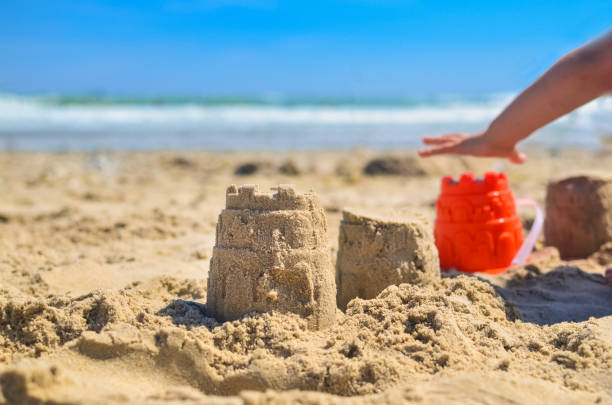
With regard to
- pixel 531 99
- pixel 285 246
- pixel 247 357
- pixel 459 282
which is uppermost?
pixel 531 99

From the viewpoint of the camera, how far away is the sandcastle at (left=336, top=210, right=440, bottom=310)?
241 centimetres

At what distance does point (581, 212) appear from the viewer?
345 cm

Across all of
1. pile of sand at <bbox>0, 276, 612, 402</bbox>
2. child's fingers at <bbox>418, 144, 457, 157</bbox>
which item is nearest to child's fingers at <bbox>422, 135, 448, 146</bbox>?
child's fingers at <bbox>418, 144, 457, 157</bbox>

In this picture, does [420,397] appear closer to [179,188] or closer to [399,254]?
[399,254]

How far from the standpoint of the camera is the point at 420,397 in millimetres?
1484

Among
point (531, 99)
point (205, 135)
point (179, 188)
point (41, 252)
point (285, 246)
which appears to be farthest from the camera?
point (205, 135)

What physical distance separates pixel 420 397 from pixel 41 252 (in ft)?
8.81

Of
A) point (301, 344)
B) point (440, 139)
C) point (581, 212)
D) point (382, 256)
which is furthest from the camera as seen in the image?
point (581, 212)

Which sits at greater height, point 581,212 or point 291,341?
point 581,212

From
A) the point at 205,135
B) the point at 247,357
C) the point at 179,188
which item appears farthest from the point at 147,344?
the point at 205,135

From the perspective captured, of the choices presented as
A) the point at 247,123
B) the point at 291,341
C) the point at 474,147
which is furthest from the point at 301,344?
the point at 247,123

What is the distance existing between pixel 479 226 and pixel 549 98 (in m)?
0.78

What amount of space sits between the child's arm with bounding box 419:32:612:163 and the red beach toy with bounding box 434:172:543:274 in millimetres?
173

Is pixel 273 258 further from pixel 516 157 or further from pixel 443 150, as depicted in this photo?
pixel 516 157
